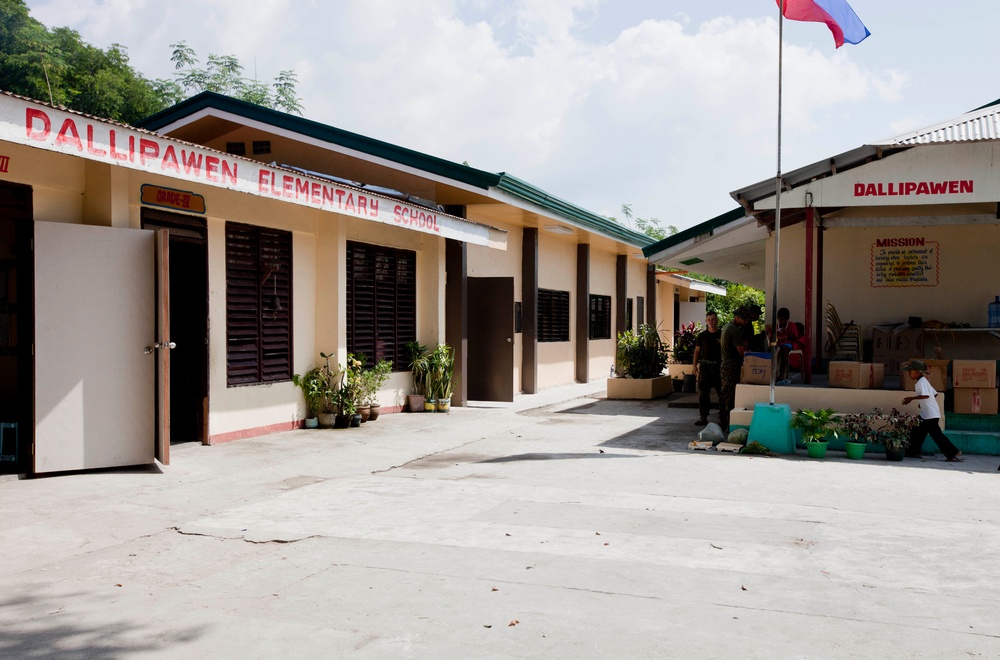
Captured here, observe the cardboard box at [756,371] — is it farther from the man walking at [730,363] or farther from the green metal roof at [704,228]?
the green metal roof at [704,228]

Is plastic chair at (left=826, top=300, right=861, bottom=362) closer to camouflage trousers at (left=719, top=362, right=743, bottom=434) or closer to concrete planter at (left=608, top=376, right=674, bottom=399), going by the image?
camouflage trousers at (left=719, top=362, right=743, bottom=434)

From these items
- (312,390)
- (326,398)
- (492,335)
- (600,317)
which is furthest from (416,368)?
(600,317)

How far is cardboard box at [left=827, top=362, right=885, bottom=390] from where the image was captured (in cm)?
1081

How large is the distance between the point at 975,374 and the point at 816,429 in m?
2.28

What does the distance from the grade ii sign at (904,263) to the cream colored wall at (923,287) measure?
0.08 meters

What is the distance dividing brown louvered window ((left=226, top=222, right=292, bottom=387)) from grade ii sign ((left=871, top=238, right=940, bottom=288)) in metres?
9.17

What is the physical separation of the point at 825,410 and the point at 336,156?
8318mm

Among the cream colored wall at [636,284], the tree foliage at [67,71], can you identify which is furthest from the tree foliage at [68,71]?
the cream colored wall at [636,284]

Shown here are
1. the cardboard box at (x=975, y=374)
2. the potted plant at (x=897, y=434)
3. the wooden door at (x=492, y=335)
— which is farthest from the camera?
the wooden door at (x=492, y=335)

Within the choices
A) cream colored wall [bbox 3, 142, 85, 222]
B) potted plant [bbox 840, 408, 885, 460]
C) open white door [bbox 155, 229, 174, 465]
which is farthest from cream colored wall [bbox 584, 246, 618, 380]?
cream colored wall [bbox 3, 142, 85, 222]

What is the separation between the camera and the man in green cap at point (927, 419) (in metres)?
9.95

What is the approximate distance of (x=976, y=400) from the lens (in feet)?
35.2

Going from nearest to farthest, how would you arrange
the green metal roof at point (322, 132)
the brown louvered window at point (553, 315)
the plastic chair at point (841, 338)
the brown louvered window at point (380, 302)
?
1. the green metal roof at point (322, 132)
2. the brown louvered window at point (380, 302)
3. the plastic chair at point (841, 338)
4. the brown louvered window at point (553, 315)

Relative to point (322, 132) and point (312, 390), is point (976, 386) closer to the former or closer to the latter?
point (312, 390)
